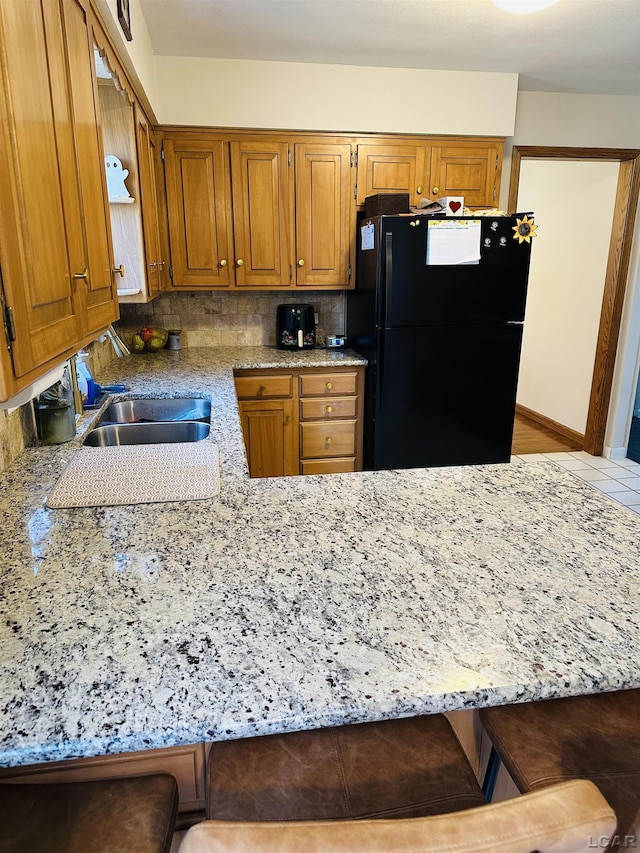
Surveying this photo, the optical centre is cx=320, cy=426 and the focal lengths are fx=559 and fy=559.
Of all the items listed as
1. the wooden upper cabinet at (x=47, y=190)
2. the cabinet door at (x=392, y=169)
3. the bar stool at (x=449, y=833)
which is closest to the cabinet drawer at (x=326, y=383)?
the cabinet door at (x=392, y=169)

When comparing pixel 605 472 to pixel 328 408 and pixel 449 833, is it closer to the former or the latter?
pixel 328 408

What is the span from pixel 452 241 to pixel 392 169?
2.29 feet

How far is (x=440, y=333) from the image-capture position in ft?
9.59

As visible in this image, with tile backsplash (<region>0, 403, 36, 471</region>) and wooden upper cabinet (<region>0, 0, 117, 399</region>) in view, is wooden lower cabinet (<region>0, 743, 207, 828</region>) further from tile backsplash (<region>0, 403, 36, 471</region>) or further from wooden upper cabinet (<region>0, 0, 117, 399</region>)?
tile backsplash (<region>0, 403, 36, 471</region>)

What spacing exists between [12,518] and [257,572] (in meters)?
0.62

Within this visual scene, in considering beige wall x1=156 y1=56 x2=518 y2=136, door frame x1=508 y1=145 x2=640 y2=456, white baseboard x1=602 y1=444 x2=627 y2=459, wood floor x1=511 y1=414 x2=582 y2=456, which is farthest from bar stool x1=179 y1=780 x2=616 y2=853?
white baseboard x1=602 y1=444 x2=627 y2=459

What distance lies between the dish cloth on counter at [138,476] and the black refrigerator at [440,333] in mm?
1516

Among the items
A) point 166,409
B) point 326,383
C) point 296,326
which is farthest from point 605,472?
point 166,409

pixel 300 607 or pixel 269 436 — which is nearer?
pixel 300 607

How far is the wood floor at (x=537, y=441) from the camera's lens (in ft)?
14.4

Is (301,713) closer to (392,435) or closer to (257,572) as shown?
(257,572)

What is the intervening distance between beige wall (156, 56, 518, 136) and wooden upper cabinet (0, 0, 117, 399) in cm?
171

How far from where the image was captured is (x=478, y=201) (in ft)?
10.8

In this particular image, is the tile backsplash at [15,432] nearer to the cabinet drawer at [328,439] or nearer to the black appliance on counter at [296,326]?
the cabinet drawer at [328,439]
